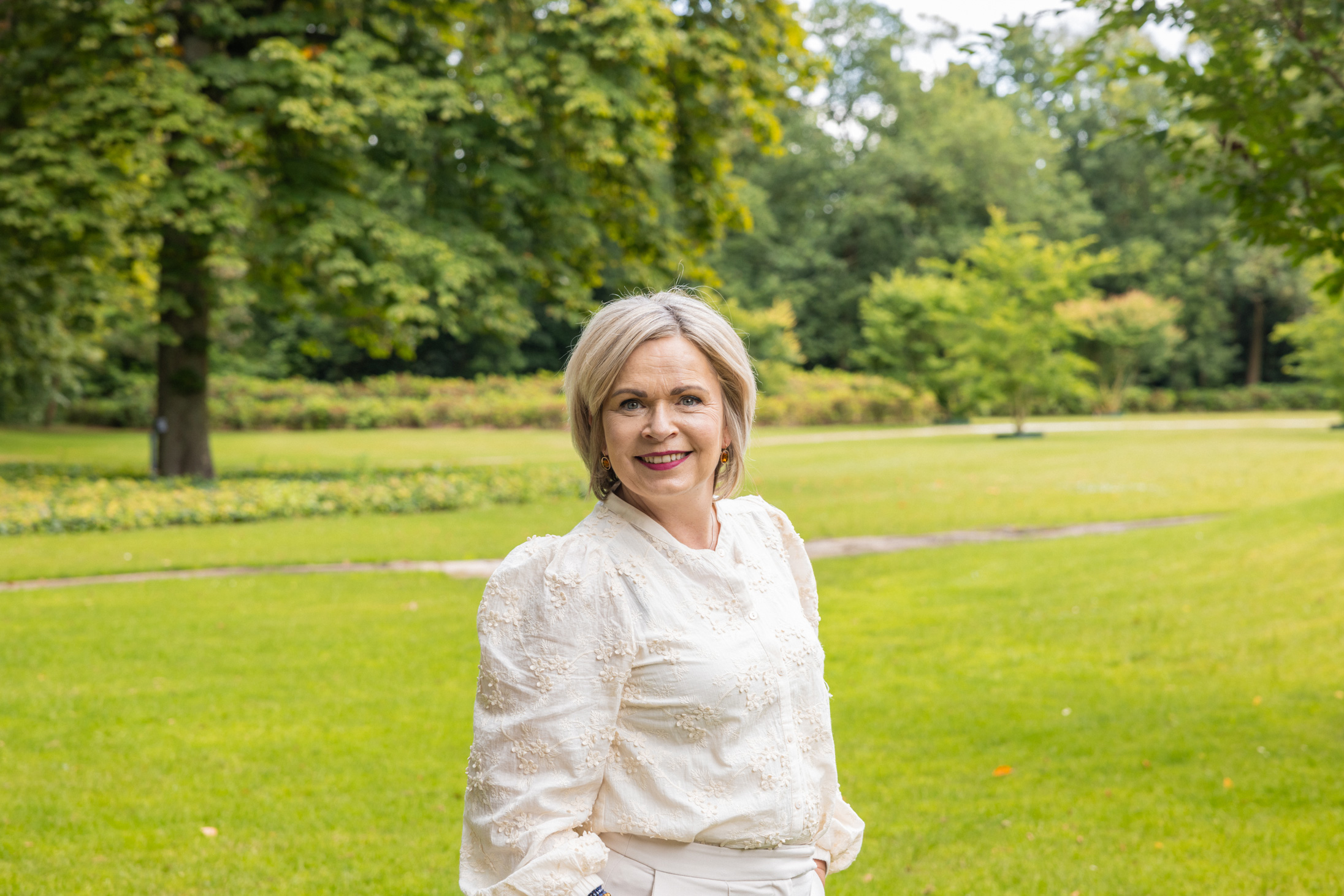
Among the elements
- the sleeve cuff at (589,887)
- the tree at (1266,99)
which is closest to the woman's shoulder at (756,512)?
the sleeve cuff at (589,887)

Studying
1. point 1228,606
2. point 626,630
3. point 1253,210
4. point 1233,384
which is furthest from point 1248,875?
point 1233,384

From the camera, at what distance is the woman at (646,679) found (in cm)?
175

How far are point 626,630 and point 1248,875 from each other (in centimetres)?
361

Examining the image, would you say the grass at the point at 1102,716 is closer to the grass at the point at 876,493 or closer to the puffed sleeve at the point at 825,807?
the grass at the point at 876,493

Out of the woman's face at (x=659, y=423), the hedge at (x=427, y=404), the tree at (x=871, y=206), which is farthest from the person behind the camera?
the tree at (x=871, y=206)

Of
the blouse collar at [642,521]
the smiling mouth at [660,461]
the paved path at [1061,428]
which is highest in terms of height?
the smiling mouth at [660,461]

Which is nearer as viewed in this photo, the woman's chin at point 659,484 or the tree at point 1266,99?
the woman's chin at point 659,484

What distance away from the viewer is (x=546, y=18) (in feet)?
47.3

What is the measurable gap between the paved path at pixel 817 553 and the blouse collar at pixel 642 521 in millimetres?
7331

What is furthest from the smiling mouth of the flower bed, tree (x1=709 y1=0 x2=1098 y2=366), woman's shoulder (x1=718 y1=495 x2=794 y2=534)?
tree (x1=709 y1=0 x2=1098 y2=366)

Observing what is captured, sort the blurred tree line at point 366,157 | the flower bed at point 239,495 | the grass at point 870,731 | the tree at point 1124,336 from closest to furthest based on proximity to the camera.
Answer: the grass at point 870,731, the flower bed at point 239,495, the blurred tree line at point 366,157, the tree at point 1124,336

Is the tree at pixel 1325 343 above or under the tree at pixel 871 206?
under

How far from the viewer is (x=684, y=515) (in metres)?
1.98

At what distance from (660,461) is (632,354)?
0.65 feet
